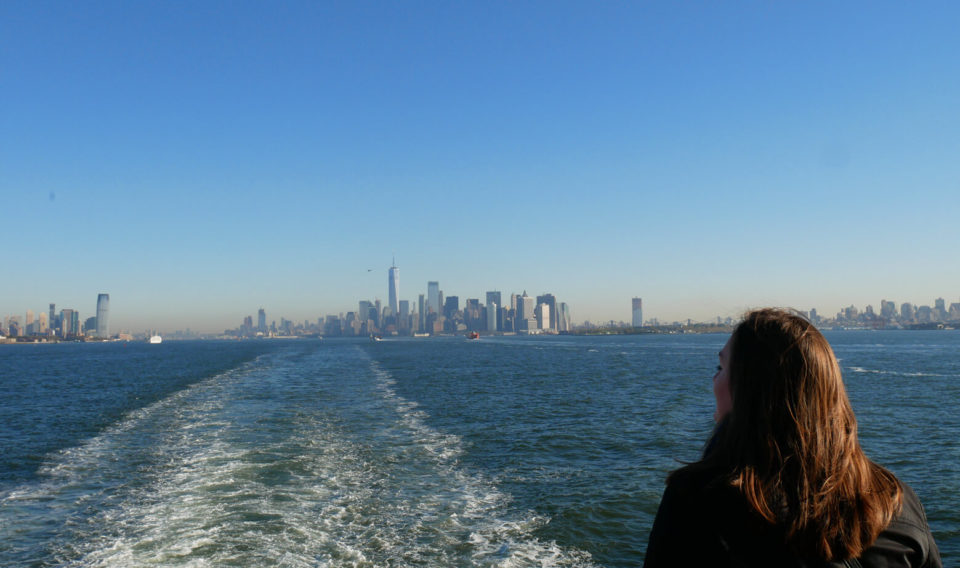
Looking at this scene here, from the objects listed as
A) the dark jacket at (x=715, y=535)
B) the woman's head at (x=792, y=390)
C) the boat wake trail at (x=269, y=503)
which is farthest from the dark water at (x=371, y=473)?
the woman's head at (x=792, y=390)

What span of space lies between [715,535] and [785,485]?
31cm

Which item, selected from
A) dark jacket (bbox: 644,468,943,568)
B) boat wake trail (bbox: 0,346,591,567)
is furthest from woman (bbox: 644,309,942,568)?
boat wake trail (bbox: 0,346,591,567)

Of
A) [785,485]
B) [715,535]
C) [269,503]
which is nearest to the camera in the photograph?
[715,535]

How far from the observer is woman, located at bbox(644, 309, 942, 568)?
2006 mm

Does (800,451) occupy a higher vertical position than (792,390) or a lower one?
lower

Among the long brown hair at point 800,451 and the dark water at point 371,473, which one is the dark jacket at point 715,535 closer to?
Result: the long brown hair at point 800,451

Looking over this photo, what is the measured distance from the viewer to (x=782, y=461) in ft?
6.91

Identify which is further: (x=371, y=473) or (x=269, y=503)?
(x=371, y=473)

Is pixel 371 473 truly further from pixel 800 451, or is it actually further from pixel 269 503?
pixel 800 451

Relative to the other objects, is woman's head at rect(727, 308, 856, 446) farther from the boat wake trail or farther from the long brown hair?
the boat wake trail

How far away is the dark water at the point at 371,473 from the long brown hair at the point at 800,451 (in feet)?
29.9

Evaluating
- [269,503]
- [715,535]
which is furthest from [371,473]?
[715,535]

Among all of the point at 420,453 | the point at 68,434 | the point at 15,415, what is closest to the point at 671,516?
the point at 420,453

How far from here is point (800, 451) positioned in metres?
2.11
